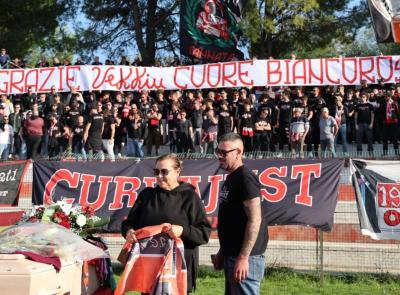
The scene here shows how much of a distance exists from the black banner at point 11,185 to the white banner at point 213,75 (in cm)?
1076

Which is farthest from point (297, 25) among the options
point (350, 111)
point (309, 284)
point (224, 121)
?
point (309, 284)

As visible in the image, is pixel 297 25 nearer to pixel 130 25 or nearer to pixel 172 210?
pixel 130 25

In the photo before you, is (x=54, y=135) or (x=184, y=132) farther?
(x=54, y=135)

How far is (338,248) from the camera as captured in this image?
8.85 m

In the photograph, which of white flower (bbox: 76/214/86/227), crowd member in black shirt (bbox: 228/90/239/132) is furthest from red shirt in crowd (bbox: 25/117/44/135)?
white flower (bbox: 76/214/86/227)

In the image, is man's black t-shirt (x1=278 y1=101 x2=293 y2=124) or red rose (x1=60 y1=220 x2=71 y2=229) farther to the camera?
man's black t-shirt (x1=278 y1=101 x2=293 y2=124)

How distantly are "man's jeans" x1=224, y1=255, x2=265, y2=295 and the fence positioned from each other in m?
4.05

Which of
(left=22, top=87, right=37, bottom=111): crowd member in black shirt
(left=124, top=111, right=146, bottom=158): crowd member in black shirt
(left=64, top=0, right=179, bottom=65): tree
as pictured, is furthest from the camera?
(left=64, top=0, right=179, bottom=65): tree

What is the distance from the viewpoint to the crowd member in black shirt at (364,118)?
16.6 metres

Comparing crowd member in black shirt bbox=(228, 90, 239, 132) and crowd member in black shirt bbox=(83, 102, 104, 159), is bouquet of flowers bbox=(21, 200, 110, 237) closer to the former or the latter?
crowd member in black shirt bbox=(83, 102, 104, 159)

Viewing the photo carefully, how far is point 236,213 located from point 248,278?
0.48 m

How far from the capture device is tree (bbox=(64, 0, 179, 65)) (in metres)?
30.1

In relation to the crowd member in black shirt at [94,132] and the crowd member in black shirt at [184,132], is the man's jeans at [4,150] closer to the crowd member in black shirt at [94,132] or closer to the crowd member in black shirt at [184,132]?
the crowd member in black shirt at [94,132]

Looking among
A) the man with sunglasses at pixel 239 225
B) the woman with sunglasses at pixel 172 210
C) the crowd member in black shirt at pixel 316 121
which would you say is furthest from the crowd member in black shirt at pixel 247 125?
the man with sunglasses at pixel 239 225
